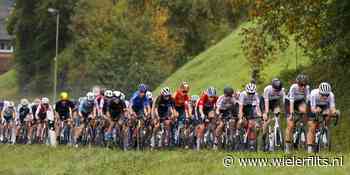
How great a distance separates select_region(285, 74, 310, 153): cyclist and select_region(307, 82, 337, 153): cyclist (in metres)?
0.54

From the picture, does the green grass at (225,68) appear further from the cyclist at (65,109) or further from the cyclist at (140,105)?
the cyclist at (140,105)

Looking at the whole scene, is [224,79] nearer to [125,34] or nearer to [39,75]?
[125,34]

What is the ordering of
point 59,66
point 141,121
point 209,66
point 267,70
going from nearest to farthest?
point 141,121 → point 267,70 → point 209,66 → point 59,66

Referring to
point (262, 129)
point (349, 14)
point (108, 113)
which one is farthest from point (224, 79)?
point (262, 129)

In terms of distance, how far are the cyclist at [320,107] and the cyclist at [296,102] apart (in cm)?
54

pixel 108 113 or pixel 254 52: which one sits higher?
pixel 254 52

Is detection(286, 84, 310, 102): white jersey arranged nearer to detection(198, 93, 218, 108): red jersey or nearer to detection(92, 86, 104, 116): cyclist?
detection(198, 93, 218, 108): red jersey

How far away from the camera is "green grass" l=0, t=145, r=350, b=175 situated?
17.7 m

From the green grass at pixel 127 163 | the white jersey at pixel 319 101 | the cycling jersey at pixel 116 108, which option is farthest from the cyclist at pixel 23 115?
the white jersey at pixel 319 101

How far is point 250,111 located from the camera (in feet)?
76.6

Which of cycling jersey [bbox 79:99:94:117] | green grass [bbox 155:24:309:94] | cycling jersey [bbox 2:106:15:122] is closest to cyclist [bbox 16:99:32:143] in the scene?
cycling jersey [bbox 2:106:15:122]

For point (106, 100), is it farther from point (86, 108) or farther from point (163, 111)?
point (86, 108)

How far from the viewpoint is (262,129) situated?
2302 centimetres

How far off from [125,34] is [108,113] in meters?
45.1
